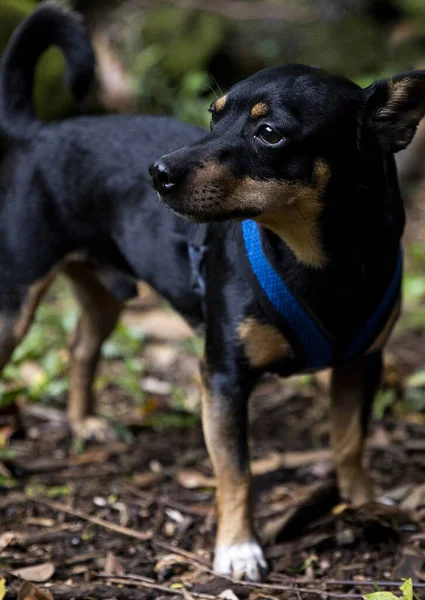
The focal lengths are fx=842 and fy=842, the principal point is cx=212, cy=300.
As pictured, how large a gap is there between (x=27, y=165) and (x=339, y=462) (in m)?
2.15

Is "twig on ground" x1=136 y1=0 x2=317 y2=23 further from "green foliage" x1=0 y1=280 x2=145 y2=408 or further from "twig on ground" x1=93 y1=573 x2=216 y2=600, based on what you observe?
"twig on ground" x1=93 y1=573 x2=216 y2=600

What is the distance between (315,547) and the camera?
11.8 feet

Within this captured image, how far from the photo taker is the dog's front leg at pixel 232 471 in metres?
3.43

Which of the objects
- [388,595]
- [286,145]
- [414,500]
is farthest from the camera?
[414,500]

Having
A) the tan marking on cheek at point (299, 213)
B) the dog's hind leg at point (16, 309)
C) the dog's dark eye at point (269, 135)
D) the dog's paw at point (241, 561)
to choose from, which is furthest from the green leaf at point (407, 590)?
the dog's hind leg at point (16, 309)

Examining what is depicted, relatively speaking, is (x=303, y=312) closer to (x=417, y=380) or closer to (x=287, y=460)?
(x=287, y=460)

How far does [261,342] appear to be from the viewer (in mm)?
3342

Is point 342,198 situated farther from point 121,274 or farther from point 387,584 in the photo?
point 121,274

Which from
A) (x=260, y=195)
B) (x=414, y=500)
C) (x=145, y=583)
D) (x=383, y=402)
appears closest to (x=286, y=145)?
(x=260, y=195)

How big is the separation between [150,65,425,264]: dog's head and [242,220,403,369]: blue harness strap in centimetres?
30

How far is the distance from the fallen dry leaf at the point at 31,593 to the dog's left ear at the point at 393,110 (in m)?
2.04

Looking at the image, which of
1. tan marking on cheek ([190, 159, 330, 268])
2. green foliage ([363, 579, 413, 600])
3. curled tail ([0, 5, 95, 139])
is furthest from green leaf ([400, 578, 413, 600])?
curled tail ([0, 5, 95, 139])

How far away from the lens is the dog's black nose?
2.93 metres

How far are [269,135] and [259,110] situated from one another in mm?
105
